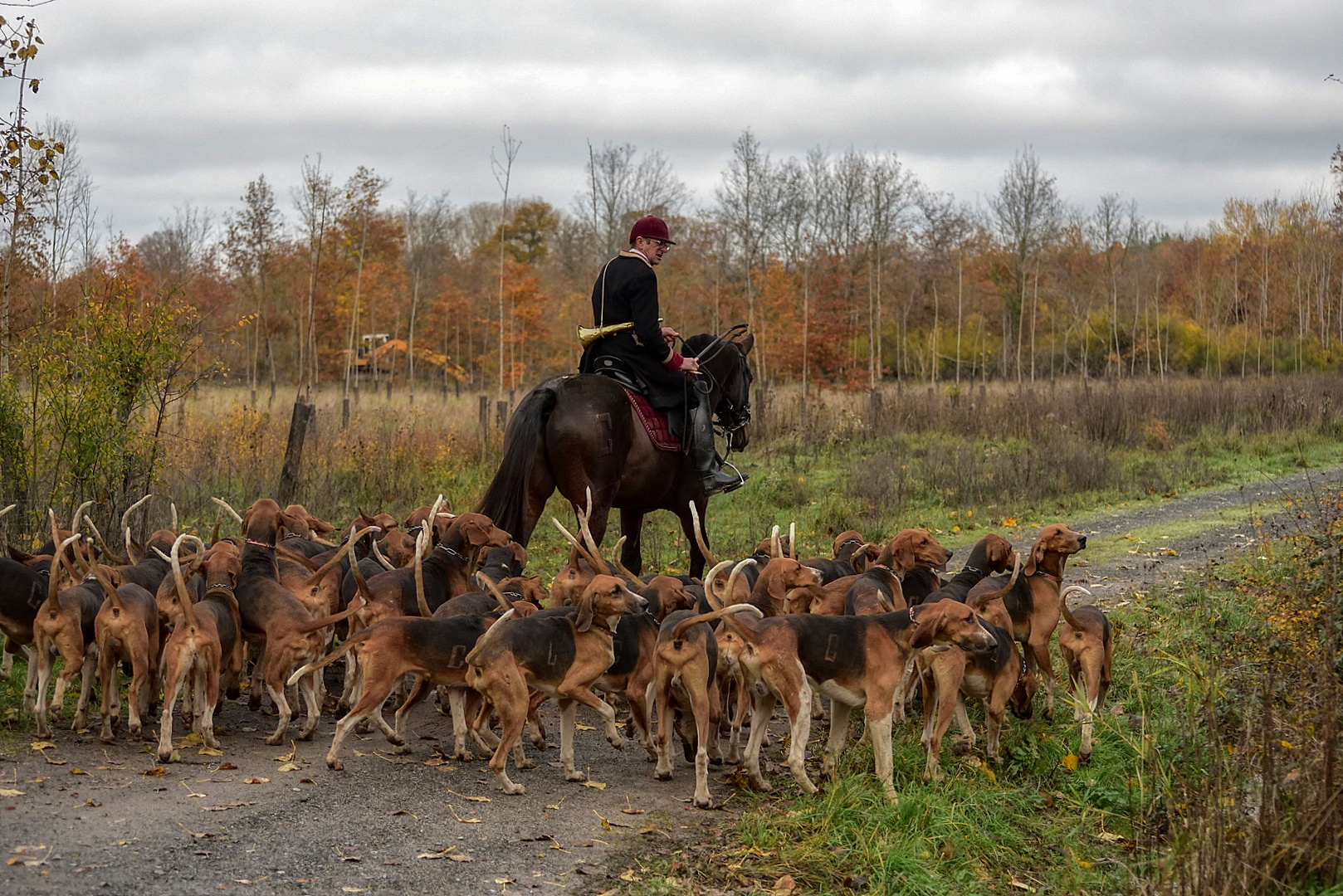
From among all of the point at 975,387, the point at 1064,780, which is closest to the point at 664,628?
the point at 1064,780

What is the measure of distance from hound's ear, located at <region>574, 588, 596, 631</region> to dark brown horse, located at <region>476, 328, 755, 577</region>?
2.80 meters

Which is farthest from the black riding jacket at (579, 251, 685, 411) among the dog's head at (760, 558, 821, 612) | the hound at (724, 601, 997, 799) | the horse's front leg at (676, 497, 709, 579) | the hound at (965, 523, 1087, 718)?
the hound at (724, 601, 997, 799)

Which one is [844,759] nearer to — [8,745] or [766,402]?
[8,745]

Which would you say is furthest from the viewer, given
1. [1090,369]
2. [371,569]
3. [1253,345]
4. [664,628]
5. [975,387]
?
[1090,369]

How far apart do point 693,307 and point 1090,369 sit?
1869 cm

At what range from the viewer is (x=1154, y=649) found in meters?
8.61

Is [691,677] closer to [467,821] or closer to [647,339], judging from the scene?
[467,821]

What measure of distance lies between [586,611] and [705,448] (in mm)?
4496

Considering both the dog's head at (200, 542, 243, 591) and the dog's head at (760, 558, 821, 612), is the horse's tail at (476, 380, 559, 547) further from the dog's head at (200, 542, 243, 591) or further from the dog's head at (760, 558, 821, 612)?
the dog's head at (760, 558, 821, 612)

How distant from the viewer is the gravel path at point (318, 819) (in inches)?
198

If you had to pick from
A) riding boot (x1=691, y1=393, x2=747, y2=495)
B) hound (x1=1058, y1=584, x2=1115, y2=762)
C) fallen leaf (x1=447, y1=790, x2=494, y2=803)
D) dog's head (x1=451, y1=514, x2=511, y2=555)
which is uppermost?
riding boot (x1=691, y1=393, x2=747, y2=495)

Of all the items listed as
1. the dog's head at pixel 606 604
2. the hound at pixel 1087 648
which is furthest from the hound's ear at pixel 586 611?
the hound at pixel 1087 648

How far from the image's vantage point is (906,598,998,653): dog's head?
6.00 m

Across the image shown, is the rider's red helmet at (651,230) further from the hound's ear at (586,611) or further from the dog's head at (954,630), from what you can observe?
the dog's head at (954,630)
